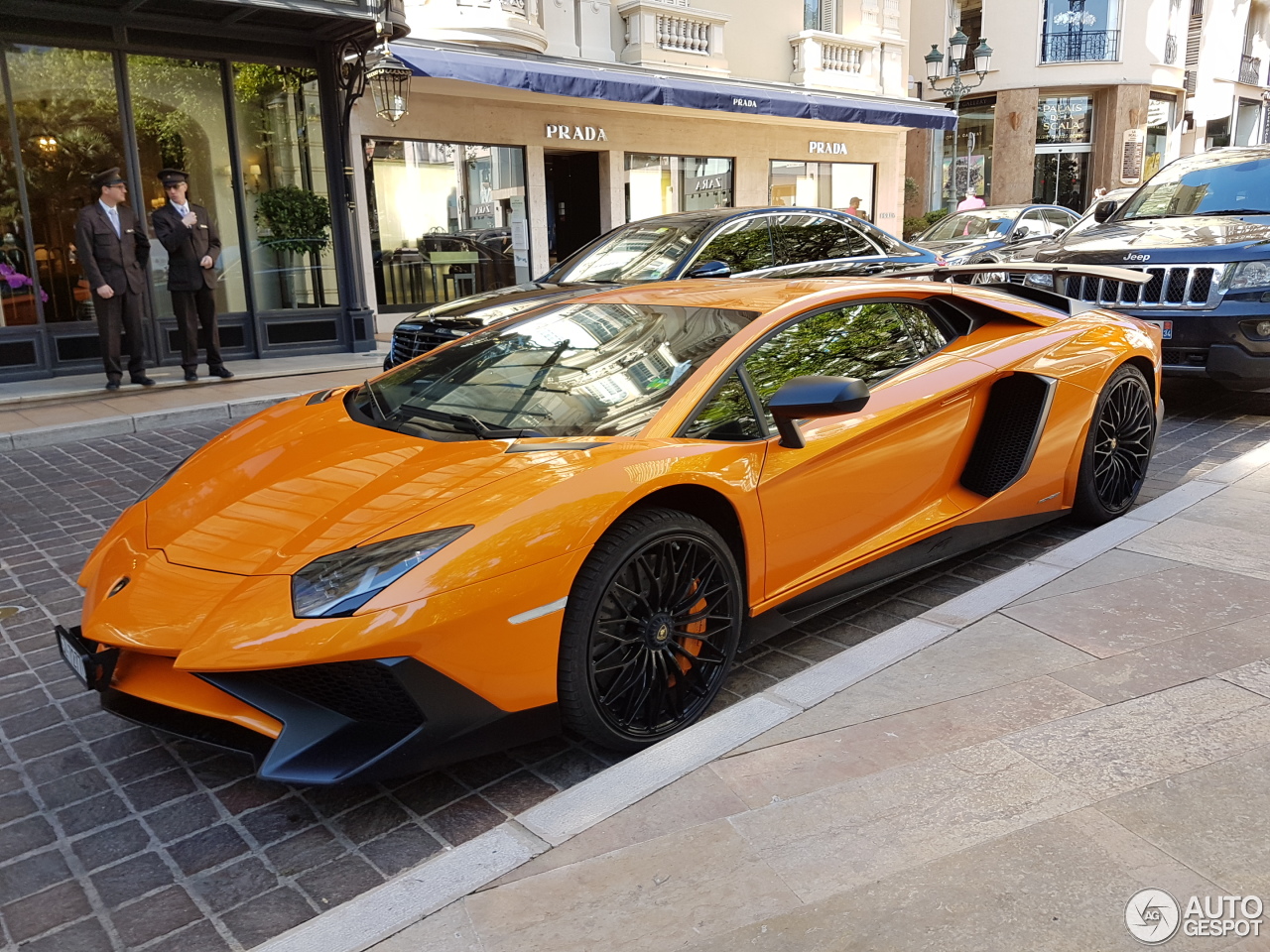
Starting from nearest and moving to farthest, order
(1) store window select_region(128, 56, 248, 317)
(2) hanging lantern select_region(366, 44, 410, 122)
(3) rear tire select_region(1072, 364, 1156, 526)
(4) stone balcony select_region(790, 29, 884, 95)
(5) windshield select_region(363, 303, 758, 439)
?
(5) windshield select_region(363, 303, 758, 439) → (3) rear tire select_region(1072, 364, 1156, 526) → (1) store window select_region(128, 56, 248, 317) → (2) hanging lantern select_region(366, 44, 410, 122) → (4) stone balcony select_region(790, 29, 884, 95)

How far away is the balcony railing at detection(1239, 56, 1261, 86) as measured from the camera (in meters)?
38.0

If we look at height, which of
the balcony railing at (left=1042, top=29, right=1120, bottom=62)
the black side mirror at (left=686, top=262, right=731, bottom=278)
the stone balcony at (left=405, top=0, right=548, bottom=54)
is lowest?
the black side mirror at (left=686, top=262, right=731, bottom=278)

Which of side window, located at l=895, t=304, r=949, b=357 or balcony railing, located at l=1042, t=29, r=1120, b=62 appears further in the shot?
balcony railing, located at l=1042, t=29, r=1120, b=62

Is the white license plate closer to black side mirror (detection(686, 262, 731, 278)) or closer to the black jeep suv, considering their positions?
black side mirror (detection(686, 262, 731, 278))

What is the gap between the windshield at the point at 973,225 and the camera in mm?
13883

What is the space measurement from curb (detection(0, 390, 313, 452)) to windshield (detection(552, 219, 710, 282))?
2.44 metres

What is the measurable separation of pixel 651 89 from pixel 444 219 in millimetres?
3689

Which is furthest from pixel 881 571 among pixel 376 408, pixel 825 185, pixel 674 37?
pixel 825 185

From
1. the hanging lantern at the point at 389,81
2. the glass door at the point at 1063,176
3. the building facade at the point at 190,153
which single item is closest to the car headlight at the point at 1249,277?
the building facade at the point at 190,153

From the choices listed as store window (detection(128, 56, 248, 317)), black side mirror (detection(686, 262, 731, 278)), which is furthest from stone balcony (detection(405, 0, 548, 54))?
black side mirror (detection(686, 262, 731, 278))

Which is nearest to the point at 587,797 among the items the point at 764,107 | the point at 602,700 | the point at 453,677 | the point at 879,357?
the point at 602,700

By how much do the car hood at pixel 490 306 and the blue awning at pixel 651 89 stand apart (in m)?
5.36

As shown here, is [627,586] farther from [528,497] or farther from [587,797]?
[587,797]

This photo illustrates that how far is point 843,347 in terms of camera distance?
3.67 meters
